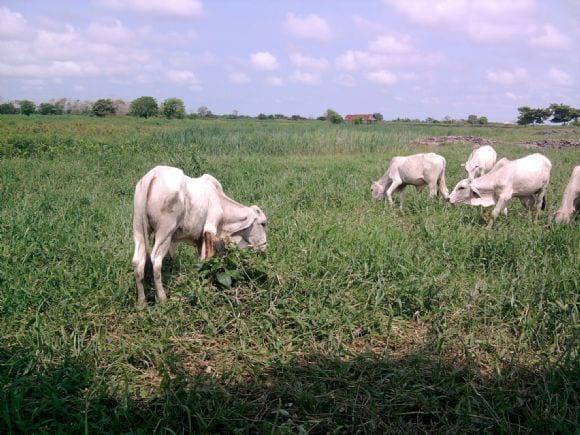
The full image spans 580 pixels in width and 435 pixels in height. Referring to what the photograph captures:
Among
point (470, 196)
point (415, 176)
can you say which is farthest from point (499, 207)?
point (415, 176)

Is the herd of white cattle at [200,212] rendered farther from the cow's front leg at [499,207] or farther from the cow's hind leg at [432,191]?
the cow's hind leg at [432,191]

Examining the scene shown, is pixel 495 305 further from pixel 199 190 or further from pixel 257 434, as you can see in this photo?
pixel 199 190

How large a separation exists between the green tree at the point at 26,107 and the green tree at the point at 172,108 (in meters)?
16.4

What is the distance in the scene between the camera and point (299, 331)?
13.0ft

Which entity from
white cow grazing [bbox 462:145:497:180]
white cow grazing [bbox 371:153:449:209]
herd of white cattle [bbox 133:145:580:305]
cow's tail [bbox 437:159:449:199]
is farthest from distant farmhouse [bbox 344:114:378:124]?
herd of white cattle [bbox 133:145:580:305]

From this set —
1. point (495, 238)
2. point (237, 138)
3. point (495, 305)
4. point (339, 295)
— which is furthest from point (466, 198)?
point (237, 138)

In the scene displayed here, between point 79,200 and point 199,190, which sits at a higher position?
point 199,190

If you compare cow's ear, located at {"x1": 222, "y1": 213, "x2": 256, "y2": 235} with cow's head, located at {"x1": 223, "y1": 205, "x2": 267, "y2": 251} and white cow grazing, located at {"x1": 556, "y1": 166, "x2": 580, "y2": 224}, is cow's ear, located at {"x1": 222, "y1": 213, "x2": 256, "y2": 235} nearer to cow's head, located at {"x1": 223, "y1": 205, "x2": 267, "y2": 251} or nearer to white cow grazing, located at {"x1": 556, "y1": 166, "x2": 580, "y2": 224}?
cow's head, located at {"x1": 223, "y1": 205, "x2": 267, "y2": 251}

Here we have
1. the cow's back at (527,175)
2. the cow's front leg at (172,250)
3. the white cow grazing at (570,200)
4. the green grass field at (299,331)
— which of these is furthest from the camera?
the cow's back at (527,175)

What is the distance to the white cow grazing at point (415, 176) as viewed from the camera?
905 centimetres

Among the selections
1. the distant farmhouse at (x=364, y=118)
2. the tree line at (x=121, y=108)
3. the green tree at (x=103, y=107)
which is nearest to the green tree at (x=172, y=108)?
the tree line at (x=121, y=108)

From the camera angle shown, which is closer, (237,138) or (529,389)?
(529,389)

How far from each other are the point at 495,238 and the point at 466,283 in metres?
1.62

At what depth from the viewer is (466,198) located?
8.13 metres
